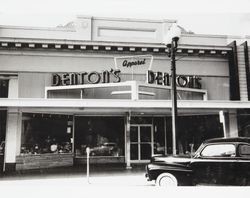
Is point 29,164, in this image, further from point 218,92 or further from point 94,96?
point 218,92

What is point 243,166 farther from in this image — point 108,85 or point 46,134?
point 46,134

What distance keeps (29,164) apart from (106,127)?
168 inches

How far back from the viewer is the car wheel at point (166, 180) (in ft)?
27.8

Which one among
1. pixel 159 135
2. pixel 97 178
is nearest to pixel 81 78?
pixel 159 135

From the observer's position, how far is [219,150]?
316 inches

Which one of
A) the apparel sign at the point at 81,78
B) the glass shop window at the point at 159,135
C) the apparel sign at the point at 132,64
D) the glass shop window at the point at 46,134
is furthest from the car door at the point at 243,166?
the glass shop window at the point at 46,134

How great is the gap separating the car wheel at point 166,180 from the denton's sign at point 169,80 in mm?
7105

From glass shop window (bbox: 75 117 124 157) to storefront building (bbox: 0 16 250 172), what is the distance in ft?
0.17

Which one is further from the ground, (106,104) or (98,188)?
(106,104)

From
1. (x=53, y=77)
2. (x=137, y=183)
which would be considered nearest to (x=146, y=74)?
(x=53, y=77)

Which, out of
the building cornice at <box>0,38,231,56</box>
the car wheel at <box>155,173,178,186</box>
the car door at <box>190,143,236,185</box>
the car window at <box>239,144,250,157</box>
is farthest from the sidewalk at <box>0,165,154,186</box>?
the building cornice at <box>0,38,231,56</box>

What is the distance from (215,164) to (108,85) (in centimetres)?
786

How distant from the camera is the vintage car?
25.4 feet

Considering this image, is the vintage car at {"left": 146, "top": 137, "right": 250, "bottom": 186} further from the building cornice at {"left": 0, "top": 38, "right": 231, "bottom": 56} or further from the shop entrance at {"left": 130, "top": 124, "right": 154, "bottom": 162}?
the building cornice at {"left": 0, "top": 38, "right": 231, "bottom": 56}
